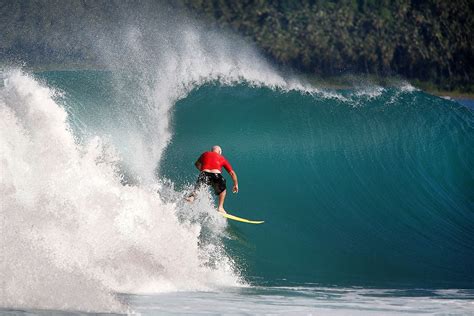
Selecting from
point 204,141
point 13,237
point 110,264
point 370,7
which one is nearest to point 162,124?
point 204,141

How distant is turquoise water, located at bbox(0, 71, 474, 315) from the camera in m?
9.55

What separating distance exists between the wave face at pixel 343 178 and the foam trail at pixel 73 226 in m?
1.39

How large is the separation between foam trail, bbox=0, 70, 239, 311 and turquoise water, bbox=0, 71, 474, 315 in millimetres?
20

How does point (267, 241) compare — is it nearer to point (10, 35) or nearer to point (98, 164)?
point (98, 164)

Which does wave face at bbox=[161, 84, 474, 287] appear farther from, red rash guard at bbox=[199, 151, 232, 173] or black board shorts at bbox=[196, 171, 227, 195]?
red rash guard at bbox=[199, 151, 232, 173]

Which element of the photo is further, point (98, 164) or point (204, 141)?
point (204, 141)

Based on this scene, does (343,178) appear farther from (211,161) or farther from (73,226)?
(73,226)

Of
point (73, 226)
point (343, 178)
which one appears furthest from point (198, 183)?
point (343, 178)

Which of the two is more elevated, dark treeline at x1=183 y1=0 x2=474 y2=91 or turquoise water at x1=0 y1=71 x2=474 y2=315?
dark treeline at x1=183 y1=0 x2=474 y2=91

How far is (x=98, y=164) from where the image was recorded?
1165cm

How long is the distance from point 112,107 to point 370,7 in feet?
214

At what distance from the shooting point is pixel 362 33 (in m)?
77.2

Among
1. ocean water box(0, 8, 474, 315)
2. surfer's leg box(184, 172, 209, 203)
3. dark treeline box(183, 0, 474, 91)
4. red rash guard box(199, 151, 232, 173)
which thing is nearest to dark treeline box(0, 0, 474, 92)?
dark treeline box(183, 0, 474, 91)

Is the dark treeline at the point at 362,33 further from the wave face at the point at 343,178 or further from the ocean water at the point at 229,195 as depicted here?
the ocean water at the point at 229,195
